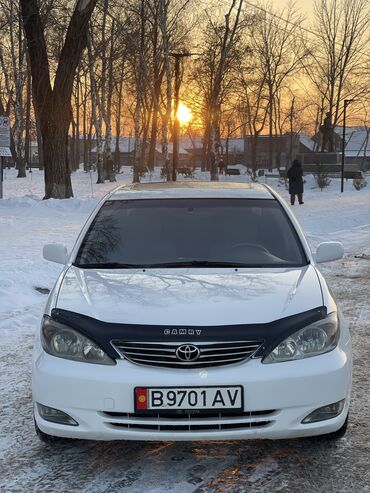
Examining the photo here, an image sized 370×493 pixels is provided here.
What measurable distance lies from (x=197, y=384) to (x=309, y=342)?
2.12 feet

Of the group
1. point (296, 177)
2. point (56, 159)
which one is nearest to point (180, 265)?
point (56, 159)

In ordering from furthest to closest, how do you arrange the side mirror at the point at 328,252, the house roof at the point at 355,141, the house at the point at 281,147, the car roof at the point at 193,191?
the house at the point at 281,147
the house roof at the point at 355,141
the car roof at the point at 193,191
the side mirror at the point at 328,252

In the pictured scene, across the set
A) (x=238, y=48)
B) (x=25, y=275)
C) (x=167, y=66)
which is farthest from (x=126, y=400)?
(x=238, y=48)

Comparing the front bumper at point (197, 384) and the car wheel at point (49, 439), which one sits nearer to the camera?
the front bumper at point (197, 384)

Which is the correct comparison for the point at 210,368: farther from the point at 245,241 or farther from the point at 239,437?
the point at 245,241

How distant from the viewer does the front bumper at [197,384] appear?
3023 mm

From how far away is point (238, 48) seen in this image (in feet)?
132

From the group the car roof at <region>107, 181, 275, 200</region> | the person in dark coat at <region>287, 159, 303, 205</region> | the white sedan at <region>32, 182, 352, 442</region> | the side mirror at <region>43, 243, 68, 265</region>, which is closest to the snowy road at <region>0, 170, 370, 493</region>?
the white sedan at <region>32, 182, 352, 442</region>

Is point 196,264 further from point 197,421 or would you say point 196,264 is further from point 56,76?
point 56,76

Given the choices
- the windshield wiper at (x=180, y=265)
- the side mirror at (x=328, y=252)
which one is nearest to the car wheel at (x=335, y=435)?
the windshield wiper at (x=180, y=265)

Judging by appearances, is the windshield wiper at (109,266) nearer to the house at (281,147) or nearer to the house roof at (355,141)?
the house at (281,147)

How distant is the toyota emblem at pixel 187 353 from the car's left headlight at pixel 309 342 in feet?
1.12

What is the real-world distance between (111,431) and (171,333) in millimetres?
574

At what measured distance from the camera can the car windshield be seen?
425 cm
